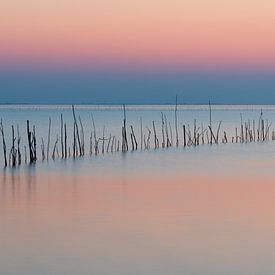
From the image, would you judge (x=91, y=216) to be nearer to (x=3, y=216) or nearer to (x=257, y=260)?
(x=3, y=216)

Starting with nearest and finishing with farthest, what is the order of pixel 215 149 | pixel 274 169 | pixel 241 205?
pixel 241 205
pixel 274 169
pixel 215 149

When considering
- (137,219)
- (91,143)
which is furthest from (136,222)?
(91,143)

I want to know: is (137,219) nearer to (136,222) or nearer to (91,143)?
(136,222)

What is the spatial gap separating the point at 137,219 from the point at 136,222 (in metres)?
0.25

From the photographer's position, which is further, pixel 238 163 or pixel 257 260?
pixel 238 163

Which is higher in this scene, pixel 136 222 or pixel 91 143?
pixel 91 143

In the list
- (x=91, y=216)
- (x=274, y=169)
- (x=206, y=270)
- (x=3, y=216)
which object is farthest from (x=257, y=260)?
(x=274, y=169)

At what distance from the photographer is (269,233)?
33.1 ft

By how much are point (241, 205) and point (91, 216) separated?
8.87 feet

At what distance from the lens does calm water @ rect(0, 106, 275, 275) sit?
8305 mm

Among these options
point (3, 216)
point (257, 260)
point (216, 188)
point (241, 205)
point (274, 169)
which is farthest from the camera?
point (274, 169)

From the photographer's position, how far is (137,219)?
1128 centimetres

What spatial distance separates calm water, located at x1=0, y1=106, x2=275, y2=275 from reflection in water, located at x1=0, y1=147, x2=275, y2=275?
1 cm

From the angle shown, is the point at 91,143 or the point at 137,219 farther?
the point at 91,143
